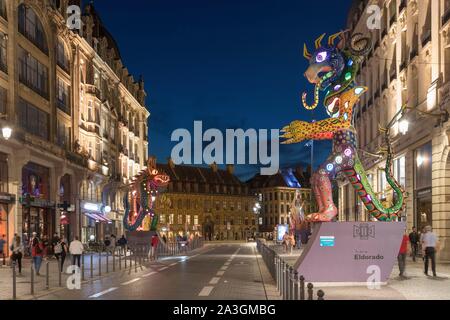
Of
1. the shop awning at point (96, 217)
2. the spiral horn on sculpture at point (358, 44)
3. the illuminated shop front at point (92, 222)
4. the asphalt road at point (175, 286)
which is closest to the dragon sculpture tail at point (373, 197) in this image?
the spiral horn on sculpture at point (358, 44)

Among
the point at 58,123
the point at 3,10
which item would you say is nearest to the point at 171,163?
the point at 58,123

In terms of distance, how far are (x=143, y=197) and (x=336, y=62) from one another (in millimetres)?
28632

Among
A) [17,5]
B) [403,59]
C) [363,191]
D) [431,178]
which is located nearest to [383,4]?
[403,59]

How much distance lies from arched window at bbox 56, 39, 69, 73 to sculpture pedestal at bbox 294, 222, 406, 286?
106 ft

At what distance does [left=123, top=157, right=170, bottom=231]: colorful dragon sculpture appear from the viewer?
49469 millimetres

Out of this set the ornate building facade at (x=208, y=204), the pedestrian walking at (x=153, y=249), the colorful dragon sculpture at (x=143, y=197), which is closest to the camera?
the pedestrian walking at (x=153, y=249)

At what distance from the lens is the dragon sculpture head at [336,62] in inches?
904

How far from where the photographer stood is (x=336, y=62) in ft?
75.4

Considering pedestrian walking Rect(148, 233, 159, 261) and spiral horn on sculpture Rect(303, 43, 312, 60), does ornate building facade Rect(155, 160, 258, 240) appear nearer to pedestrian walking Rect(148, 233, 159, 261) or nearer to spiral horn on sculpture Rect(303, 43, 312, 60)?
pedestrian walking Rect(148, 233, 159, 261)

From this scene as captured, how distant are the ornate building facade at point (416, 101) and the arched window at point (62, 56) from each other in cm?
2208

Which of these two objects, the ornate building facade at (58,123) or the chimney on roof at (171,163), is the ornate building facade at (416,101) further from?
the chimney on roof at (171,163)

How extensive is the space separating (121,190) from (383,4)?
37315 millimetres
